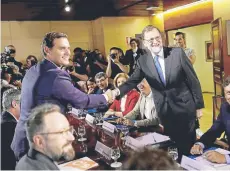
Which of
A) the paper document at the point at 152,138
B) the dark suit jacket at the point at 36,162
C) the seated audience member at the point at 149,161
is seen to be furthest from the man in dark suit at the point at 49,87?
the seated audience member at the point at 149,161

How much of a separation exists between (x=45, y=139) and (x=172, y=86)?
1417mm

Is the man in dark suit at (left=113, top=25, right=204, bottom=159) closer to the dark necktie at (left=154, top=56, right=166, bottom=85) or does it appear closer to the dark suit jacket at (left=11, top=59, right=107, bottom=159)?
the dark necktie at (left=154, top=56, right=166, bottom=85)

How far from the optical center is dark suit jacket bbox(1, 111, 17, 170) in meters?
1.84

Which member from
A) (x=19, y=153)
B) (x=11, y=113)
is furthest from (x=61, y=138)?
(x=11, y=113)

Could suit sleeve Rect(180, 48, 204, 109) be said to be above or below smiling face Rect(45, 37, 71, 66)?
below

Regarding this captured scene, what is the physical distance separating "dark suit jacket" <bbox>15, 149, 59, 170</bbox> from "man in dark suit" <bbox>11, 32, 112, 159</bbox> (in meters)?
0.59

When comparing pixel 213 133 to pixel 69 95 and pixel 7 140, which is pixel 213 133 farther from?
pixel 7 140

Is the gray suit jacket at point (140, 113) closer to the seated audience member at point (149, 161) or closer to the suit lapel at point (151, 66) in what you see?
the suit lapel at point (151, 66)

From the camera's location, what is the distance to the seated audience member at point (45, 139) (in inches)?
48.4

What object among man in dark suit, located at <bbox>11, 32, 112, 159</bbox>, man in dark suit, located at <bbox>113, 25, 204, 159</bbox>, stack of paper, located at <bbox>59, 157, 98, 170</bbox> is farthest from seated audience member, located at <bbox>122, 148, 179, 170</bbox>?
man in dark suit, located at <bbox>113, 25, 204, 159</bbox>

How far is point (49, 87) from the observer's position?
1.84 meters

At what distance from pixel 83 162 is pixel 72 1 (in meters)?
4.25

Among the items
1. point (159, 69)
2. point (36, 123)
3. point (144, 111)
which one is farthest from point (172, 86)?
point (36, 123)

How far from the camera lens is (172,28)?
24.0ft
